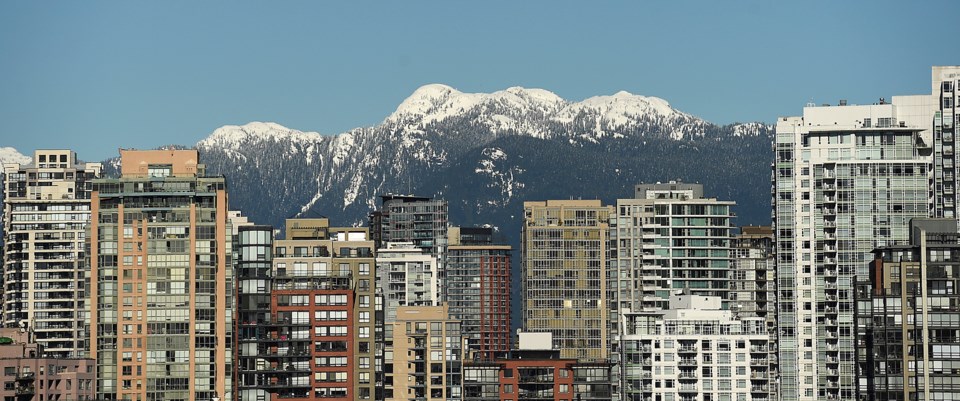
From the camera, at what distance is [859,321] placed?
193125mm

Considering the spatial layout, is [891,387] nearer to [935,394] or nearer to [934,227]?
[935,394]

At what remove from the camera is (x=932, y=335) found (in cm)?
18962

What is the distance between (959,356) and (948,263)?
296 inches

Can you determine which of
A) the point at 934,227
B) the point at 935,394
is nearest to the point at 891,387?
the point at 935,394

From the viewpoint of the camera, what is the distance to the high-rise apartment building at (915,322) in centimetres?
18875

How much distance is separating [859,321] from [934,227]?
11698mm

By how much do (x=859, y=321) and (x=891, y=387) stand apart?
6840 millimetres

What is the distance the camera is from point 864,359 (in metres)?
196

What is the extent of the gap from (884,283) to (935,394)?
10.1m

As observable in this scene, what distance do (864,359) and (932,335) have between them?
7770mm

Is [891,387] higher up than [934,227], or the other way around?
[934,227]

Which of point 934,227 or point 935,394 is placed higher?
point 934,227

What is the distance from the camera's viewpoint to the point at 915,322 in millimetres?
189625

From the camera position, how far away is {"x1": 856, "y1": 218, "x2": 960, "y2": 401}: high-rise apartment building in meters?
189
